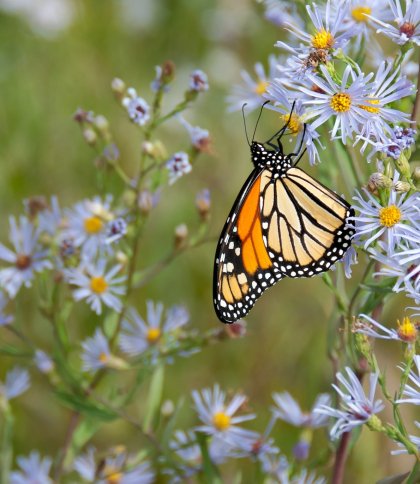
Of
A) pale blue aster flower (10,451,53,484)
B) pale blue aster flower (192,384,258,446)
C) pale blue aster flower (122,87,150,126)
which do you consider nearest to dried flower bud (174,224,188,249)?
pale blue aster flower (122,87,150,126)

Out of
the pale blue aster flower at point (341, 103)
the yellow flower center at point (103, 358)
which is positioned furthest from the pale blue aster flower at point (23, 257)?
the pale blue aster flower at point (341, 103)

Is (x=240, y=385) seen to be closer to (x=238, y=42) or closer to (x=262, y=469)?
(x=262, y=469)

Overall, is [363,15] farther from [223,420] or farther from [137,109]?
[223,420]

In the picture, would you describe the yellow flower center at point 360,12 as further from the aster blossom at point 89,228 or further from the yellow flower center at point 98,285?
the yellow flower center at point 98,285

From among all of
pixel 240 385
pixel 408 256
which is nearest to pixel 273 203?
pixel 408 256

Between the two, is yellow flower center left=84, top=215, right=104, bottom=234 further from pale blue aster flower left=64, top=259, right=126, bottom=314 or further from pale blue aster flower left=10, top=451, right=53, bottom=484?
pale blue aster flower left=10, top=451, right=53, bottom=484
